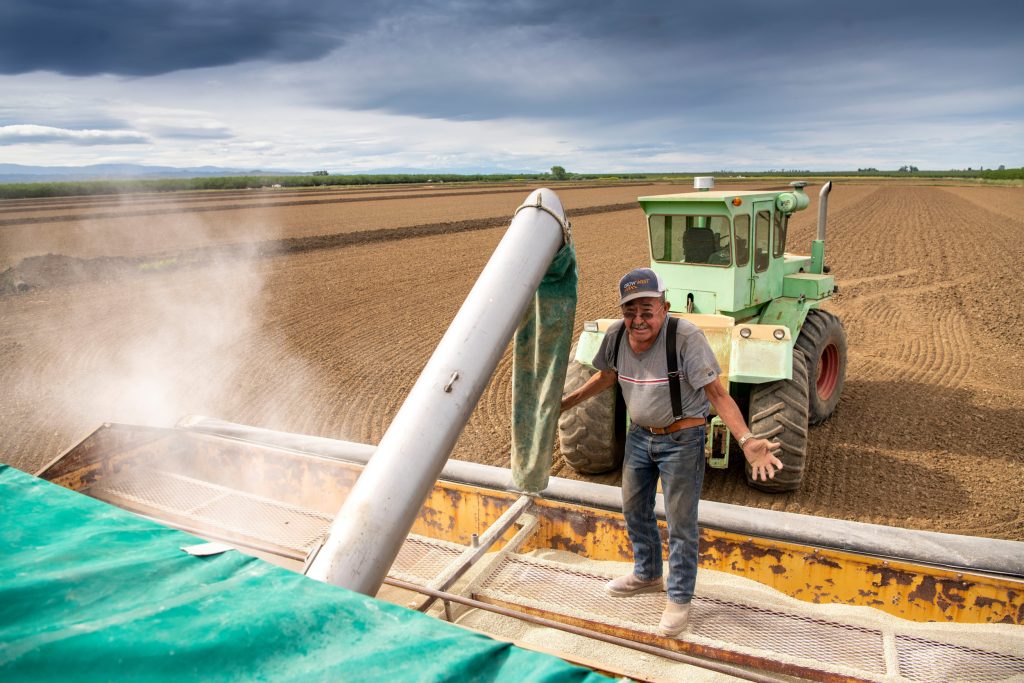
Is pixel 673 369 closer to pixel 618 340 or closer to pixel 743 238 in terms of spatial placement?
pixel 618 340

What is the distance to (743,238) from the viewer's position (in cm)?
577

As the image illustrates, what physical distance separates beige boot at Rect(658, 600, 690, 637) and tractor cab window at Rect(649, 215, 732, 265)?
344cm

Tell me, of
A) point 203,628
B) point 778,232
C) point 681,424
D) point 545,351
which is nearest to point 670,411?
point 681,424

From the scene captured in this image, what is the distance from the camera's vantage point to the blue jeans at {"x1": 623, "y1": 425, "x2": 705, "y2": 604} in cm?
305

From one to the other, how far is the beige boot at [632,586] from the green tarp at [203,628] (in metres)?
1.82

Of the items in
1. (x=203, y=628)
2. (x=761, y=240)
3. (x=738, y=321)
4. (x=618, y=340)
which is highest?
(x=761, y=240)

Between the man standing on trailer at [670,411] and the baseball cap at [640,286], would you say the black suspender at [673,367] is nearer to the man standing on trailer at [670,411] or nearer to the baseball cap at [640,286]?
the man standing on trailer at [670,411]

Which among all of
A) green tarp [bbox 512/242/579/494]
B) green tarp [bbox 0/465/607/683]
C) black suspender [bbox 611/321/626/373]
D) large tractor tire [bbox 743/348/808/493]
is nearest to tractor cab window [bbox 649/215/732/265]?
large tractor tire [bbox 743/348/808/493]

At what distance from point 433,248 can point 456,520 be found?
16.7 metres

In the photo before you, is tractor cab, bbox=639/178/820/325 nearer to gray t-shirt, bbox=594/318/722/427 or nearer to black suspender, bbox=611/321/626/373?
black suspender, bbox=611/321/626/373

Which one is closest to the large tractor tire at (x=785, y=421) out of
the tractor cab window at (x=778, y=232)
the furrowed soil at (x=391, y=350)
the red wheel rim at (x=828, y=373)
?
the furrowed soil at (x=391, y=350)

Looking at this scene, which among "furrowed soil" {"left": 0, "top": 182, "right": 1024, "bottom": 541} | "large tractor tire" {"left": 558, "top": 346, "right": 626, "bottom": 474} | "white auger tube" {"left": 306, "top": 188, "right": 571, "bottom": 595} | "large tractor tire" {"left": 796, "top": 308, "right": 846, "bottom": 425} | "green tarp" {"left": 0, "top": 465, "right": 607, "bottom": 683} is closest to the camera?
"green tarp" {"left": 0, "top": 465, "right": 607, "bottom": 683}

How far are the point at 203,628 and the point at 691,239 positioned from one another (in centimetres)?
508

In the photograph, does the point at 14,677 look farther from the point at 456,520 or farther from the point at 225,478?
the point at 225,478
